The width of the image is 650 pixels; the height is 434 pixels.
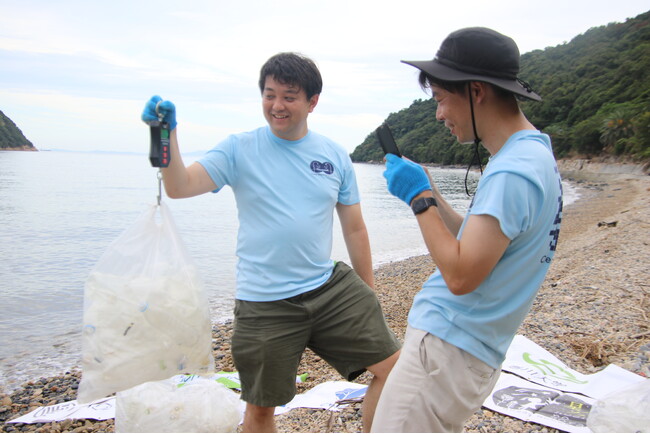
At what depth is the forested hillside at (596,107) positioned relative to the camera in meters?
49.5

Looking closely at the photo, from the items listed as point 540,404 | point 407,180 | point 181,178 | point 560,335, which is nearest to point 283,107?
point 181,178

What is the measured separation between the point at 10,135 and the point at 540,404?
10725cm

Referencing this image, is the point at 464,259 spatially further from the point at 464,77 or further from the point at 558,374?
the point at 558,374

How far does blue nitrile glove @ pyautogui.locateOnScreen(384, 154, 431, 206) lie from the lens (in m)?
1.68

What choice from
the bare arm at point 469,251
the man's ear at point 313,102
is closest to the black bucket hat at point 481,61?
the bare arm at point 469,251

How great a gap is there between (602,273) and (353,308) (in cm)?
615

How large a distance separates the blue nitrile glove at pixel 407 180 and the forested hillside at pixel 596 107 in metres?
31.4

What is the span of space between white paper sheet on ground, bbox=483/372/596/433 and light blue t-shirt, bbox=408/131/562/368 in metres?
1.79

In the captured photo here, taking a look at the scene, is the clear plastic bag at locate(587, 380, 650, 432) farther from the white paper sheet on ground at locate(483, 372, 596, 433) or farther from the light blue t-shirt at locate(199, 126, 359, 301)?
the light blue t-shirt at locate(199, 126, 359, 301)

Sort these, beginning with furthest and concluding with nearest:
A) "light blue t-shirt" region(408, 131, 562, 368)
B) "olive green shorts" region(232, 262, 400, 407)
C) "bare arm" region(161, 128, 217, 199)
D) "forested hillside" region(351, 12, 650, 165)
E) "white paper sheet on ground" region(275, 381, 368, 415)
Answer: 1. "forested hillside" region(351, 12, 650, 165)
2. "white paper sheet on ground" region(275, 381, 368, 415)
3. "olive green shorts" region(232, 262, 400, 407)
4. "bare arm" region(161, 128, 217, 199)
5. "light blue t-shirt" region(408, 131, 562, 368)

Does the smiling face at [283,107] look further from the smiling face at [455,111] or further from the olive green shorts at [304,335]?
the smiling face at [455,111]

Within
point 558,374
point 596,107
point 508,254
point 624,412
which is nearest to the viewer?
point 508,254

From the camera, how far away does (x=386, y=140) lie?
1.92 m

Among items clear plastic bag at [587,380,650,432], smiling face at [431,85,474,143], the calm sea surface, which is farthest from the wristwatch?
the calm sea surface
